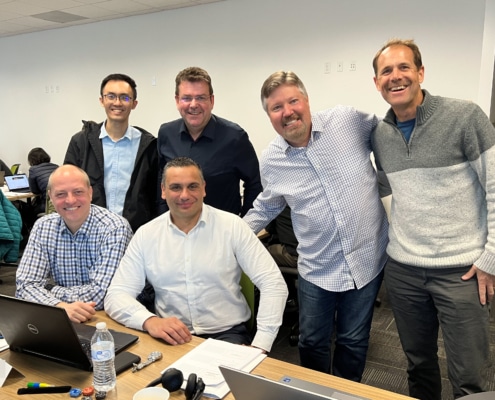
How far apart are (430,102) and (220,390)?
4.32 ft

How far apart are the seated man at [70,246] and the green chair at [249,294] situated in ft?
1.88

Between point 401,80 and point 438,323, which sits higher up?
point 401,80

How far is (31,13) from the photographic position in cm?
632

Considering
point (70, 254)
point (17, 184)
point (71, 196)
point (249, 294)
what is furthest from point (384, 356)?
point (17, 184)

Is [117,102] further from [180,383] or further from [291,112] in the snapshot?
[180,383]

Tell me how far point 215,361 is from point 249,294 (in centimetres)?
60

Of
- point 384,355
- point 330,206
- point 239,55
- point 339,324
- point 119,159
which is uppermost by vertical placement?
point 239,55

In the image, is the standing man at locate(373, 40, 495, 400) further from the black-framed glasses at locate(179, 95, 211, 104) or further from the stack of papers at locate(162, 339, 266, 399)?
the black-framed glasses at locate(179, 95, 211, 104)

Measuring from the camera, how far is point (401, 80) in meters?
1.75

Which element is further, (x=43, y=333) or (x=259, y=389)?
(x=43, y=333)

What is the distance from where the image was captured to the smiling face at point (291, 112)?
76.5 inches

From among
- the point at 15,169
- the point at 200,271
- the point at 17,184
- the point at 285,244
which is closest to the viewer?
the point at 200,271

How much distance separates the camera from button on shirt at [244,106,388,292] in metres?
1.95

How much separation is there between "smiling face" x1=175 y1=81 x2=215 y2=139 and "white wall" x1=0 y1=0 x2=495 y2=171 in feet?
10.4
